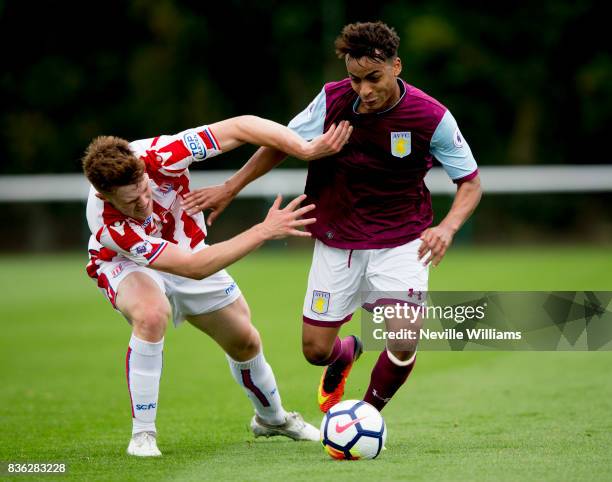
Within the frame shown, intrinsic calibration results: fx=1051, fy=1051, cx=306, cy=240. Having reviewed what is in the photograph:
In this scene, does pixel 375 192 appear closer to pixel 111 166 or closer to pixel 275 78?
pixel 111 166

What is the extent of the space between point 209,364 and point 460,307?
3.89m

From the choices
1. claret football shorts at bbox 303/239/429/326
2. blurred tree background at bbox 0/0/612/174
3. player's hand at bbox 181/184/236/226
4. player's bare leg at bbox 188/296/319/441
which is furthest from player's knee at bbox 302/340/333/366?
blurred tree background at bbox 0/0/612/174

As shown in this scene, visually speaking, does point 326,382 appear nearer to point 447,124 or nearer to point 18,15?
point 447,124

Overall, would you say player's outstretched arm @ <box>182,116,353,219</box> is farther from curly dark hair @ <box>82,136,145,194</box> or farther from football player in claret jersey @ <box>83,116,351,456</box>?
curly dark hair @ <box>82,136,145,194</box>

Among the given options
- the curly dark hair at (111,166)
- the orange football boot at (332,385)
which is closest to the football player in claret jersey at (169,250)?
the curly dark hair at (111,166)

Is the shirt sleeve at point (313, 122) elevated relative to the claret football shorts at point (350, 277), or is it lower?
elevated

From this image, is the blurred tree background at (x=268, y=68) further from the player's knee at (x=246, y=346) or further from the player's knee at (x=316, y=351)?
the player's knee at (x=246, y=346)

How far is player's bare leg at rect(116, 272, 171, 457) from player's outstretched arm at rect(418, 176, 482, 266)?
61.5 inches

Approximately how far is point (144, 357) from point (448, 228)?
193cm

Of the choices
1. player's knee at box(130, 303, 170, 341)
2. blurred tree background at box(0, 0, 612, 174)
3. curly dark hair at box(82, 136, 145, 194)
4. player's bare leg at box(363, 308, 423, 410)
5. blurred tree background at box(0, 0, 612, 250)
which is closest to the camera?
curly dark hair at box(82, 136, 145, 194)

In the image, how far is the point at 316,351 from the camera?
6828 mm

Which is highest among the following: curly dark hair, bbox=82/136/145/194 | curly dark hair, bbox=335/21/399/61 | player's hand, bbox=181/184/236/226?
curly dark hair, bbox=335/21/399/61

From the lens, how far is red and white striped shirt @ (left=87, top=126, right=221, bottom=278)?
5.89 metres

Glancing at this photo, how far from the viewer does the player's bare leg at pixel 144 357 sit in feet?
19.6
